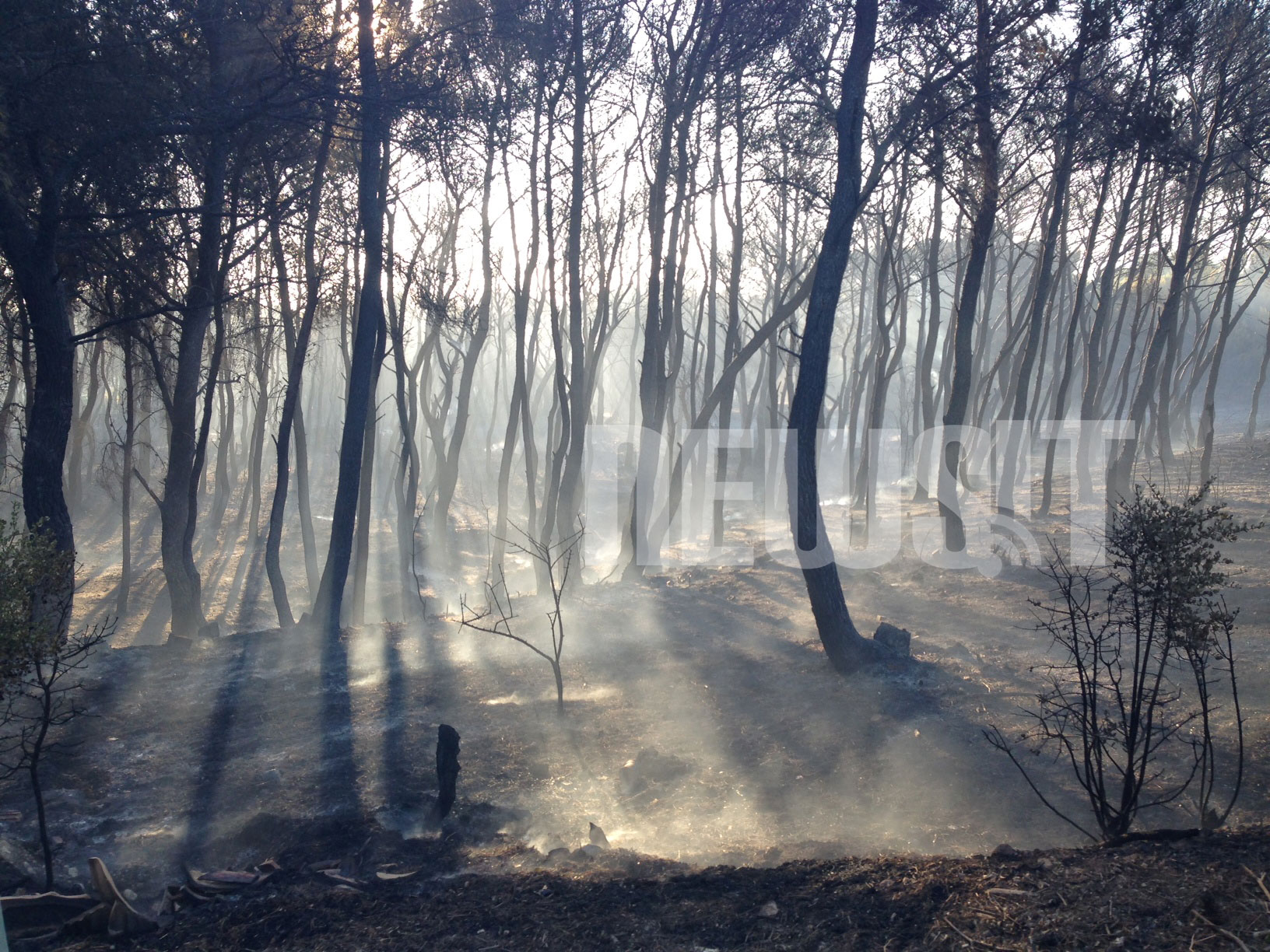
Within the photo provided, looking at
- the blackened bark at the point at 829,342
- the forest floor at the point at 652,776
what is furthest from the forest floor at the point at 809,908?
the blackened bark at the point at 829,342

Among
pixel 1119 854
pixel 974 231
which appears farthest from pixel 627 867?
pixel 974 231

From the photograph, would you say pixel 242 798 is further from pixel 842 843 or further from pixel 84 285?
pixel 84 285

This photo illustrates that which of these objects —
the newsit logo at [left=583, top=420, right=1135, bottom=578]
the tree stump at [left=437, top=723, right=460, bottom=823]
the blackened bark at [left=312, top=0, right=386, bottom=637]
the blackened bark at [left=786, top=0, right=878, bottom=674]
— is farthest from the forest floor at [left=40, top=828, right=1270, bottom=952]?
the blackened bark at [left=312, top=0, right=386, bottom=637]

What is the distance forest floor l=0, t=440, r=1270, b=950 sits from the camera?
3.82m

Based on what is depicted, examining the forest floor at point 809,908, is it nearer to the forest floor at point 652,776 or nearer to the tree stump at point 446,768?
the forest floor at point 652,776

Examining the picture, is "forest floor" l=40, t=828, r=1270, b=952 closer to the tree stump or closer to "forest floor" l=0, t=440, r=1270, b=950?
"forest floor" l=0, t=440, r=1270, b=950

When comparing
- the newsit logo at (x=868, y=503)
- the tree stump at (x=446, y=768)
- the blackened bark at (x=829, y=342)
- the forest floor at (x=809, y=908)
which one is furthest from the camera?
the newsit logo at (x=868, y=503)

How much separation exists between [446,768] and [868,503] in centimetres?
1407

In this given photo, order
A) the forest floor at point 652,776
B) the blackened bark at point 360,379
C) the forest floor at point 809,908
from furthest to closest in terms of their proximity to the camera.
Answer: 1. the blackened bark at point 360,379
2. the forest floor at point 652,776
3. the forest floor at point 809,908

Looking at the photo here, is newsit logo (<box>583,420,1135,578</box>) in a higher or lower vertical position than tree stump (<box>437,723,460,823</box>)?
higher

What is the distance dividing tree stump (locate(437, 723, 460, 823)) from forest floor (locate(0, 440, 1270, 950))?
0.12 m

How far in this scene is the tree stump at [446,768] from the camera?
5754 mm

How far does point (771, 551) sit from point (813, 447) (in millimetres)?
8149

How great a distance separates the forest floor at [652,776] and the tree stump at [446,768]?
0.12 metres
